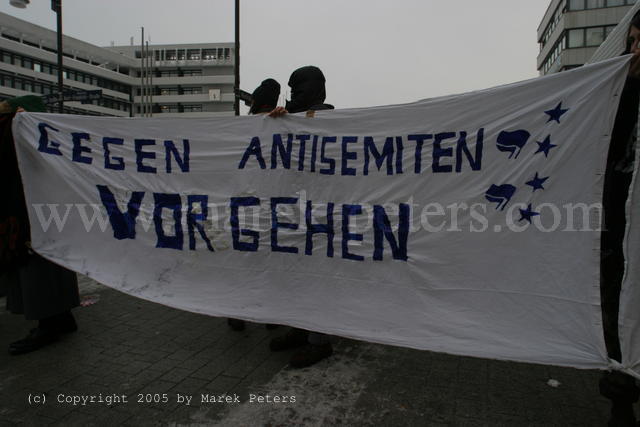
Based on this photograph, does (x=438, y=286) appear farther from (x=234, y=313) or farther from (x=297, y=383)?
(x=234, y=313)

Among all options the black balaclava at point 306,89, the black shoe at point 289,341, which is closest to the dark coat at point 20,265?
the black shoe at point 289,341

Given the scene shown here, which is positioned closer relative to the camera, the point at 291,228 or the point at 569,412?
the point at 569,412

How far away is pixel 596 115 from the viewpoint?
2.19 metres

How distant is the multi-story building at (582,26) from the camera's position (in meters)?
40.2

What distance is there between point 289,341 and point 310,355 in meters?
0.34

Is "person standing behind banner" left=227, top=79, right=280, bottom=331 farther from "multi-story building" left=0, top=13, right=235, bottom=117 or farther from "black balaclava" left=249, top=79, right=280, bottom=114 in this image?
"multi-story building" left=0, top=13, right=235, bottom=117

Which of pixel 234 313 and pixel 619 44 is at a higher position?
pixel 619 44

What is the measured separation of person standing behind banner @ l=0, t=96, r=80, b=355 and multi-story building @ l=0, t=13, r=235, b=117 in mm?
73935

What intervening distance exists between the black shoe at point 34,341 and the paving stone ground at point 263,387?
2.5 inches

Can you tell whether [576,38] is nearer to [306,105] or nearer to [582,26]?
[582,26]

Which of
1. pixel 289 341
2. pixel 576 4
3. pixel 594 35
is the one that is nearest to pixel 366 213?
pixel 289 341

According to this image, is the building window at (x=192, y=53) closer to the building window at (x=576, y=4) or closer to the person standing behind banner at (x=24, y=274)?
the building window at (x=576, y=4)

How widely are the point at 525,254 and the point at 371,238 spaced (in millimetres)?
966

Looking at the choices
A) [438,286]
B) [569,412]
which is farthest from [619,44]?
[569,412]
